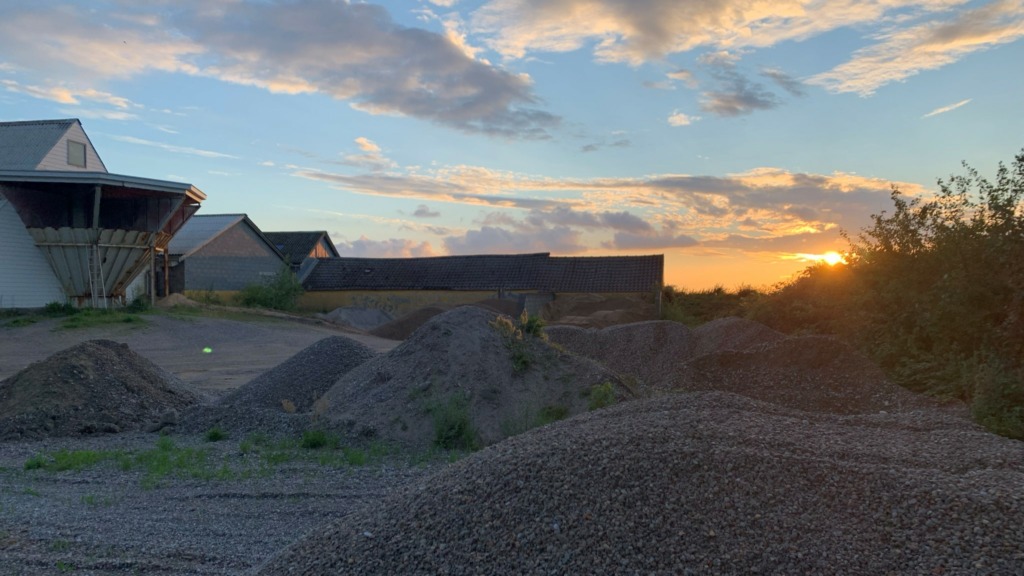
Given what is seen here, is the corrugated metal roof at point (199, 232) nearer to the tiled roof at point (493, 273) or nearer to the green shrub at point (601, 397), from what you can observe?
the tiled roof at point (493, 273)

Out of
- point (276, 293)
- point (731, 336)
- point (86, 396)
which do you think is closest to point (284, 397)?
point (86, 396)

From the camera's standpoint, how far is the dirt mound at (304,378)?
13086 mm

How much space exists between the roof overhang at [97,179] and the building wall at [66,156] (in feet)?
13.8

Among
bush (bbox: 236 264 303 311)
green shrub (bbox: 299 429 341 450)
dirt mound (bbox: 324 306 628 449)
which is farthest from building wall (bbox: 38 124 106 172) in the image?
green shrub (bbox: 299 429 341 450)

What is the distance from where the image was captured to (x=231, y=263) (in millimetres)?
39469

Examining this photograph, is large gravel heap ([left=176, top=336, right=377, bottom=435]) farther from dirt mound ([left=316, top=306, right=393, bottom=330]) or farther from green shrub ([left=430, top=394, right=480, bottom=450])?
dirt mound ([left=316, top=306, right=393, bottom=330])

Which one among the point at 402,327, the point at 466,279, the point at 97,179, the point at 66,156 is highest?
the point at 66,156

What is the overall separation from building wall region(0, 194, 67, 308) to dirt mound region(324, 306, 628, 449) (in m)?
21.1

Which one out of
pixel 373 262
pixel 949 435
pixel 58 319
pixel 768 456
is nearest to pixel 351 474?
pixel 768 456

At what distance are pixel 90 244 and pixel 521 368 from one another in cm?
2363

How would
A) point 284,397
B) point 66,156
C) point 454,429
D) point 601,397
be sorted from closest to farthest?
1. point 454,429
2. point 601,397
3. point 284,397
4. point 66,156

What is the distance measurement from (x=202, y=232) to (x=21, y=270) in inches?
454

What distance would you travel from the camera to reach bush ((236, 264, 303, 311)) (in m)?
37.8

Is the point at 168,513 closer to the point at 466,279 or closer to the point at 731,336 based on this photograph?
the point at 731,336
